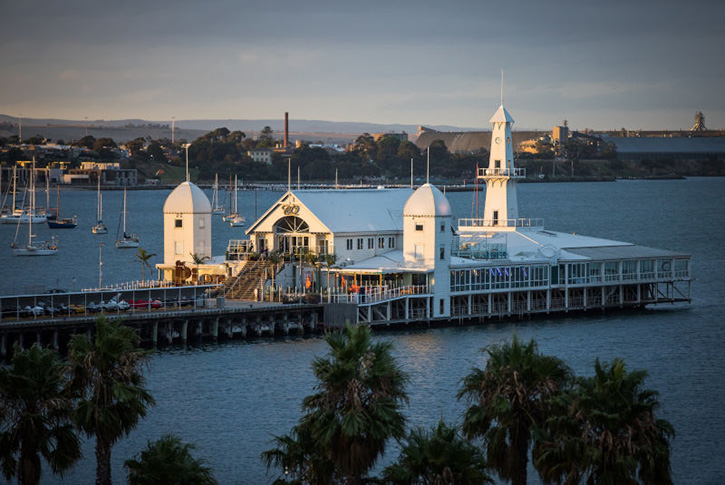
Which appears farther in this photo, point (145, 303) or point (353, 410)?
point (145, 303)

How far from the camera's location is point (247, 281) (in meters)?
86.9

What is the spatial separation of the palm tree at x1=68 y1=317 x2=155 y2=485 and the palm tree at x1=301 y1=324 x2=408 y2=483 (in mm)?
5509

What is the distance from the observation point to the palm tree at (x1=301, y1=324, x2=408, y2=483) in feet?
127

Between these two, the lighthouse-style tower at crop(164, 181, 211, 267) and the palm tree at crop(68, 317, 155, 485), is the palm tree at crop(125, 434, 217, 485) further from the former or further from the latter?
the lighthouse-style tower at crop(164, 181, 211, 267)

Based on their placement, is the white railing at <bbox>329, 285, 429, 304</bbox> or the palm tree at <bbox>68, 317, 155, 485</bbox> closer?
the palm tree at <bbox>68, 317, 155, 485</bbox>

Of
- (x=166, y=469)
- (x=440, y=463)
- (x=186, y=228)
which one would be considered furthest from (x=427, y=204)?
(x=440, y=463)

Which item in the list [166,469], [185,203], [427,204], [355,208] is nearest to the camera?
[166,469]

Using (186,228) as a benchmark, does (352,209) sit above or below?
above

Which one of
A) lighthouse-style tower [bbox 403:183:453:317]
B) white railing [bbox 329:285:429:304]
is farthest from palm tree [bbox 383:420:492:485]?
lighthouse-style tower [bbox 403:183:453:317]

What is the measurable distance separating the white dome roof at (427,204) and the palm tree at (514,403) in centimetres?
4595

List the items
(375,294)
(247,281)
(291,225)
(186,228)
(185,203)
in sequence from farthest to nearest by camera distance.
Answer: (185,203)
(186,228)
(291,225)
(247,281)
(375,294)

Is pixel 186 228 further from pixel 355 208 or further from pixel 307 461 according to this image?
pixel 307 461

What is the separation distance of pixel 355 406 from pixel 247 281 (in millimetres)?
48556

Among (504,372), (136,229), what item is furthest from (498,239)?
(136,229)
